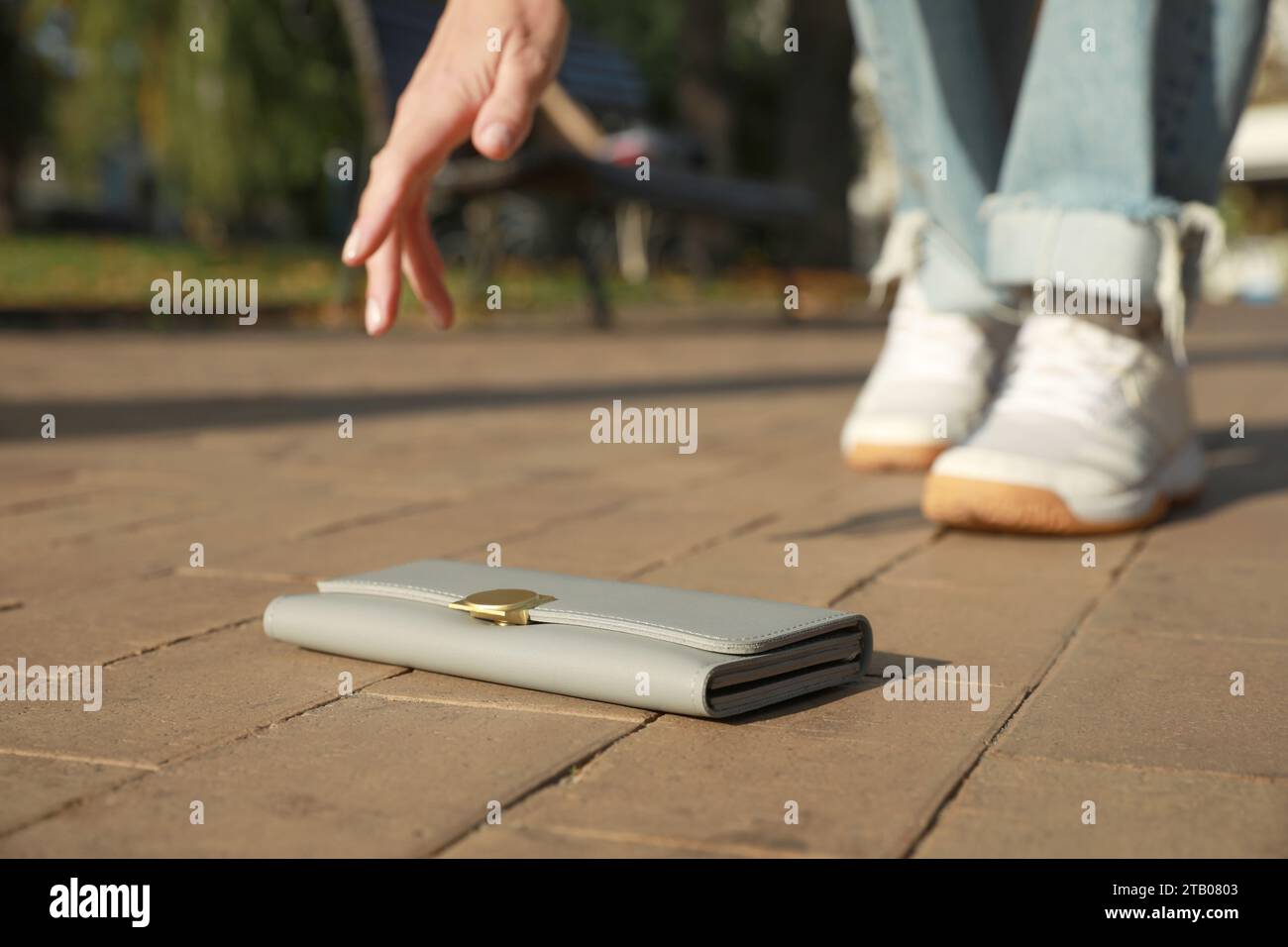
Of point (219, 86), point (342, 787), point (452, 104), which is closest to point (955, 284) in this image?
point (452, 104)

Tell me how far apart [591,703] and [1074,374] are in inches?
55.4

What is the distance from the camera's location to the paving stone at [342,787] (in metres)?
1.18

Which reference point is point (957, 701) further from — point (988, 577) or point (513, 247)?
point (513, 247)

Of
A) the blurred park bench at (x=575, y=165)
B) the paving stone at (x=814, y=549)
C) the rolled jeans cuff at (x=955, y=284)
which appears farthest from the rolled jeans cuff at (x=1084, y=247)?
the blurred park bench at (x=575, y=165)

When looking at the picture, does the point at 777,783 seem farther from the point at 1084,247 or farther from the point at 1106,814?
the point at 1084,247

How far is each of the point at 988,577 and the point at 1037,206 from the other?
2.49 feet

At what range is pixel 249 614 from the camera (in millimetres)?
2004

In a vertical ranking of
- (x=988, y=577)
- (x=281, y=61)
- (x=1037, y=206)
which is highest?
(x=281, y=61)

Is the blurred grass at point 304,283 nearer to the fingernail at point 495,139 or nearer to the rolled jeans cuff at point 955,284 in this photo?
the rolled jeans cuff at point 955,284

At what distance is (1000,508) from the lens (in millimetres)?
2477

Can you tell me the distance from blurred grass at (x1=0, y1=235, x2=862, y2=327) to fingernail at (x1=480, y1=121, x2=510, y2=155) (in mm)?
6471

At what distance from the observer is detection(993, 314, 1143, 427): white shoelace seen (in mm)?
2631
